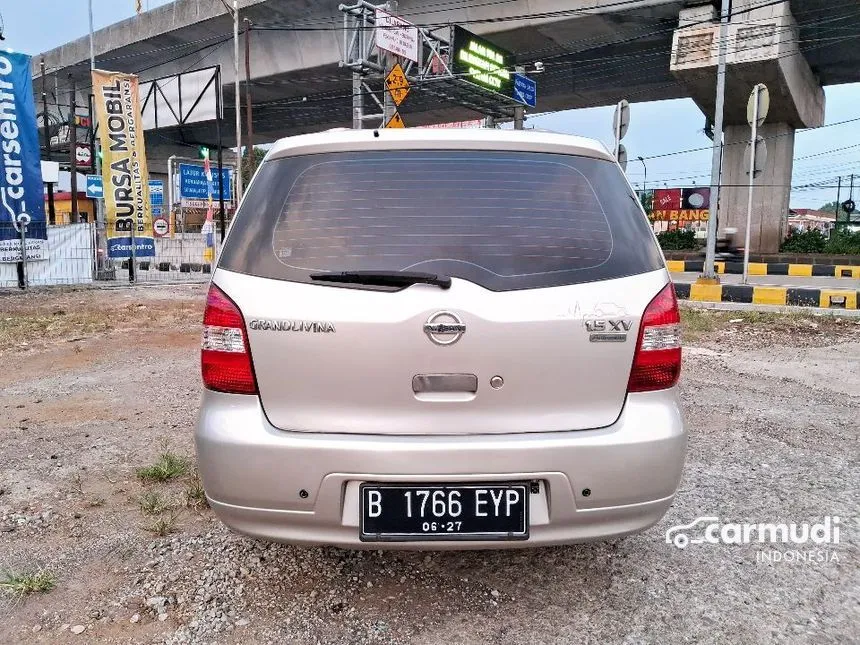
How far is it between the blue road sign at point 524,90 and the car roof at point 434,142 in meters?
19.8

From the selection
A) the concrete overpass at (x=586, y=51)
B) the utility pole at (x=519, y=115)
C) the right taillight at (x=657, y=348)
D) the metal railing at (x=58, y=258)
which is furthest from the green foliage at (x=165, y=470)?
the utility pole at (x=519, y=115)

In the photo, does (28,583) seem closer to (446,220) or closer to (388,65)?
(446,220)

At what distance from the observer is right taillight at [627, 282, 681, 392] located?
2.03 meters

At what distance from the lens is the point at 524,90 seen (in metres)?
21.2

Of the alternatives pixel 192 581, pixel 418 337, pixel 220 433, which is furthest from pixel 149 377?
pixel 418 337

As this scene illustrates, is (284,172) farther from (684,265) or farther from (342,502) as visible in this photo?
(684,265)

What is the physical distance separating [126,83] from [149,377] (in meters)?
11.5

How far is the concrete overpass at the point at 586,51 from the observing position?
16266 mm

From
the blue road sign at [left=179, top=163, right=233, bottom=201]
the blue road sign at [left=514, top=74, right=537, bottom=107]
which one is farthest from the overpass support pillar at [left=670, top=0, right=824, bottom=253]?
the blue road sign at [left=179, top=163, right=233, bottom=201]

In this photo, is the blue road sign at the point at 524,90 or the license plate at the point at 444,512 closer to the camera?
the license plate at the point at 444,512

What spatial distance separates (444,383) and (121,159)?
15193mm

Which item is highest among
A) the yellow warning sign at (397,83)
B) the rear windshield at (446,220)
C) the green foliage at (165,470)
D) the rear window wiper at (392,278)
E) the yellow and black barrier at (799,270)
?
the yellow warning sign at (397,83)

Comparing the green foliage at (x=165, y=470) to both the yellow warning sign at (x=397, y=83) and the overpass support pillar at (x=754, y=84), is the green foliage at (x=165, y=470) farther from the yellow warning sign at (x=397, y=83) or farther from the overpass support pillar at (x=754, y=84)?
the yellow warning sign at (x=397, y=83)

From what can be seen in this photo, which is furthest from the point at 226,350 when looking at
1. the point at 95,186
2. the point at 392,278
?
the point at 95,186
